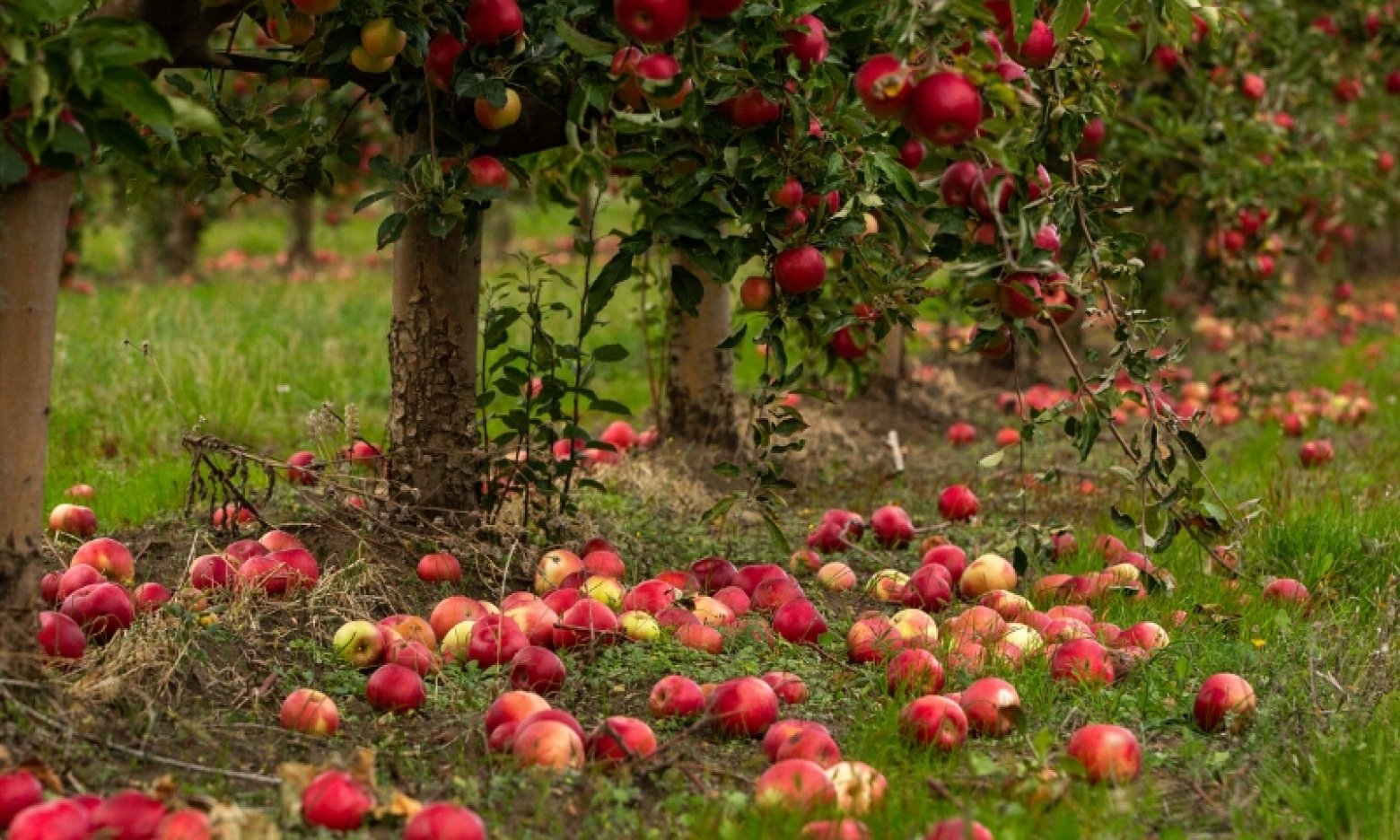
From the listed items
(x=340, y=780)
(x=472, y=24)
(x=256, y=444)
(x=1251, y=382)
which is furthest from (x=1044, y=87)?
(x=1251, y=382)

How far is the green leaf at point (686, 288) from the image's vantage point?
3.39m

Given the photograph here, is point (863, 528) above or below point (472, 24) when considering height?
below

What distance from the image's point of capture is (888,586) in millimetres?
3869

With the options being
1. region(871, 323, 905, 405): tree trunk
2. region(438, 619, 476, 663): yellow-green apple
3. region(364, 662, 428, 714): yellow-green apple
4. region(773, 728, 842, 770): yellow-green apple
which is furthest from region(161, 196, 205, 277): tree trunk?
region(773, 728, 842, 770): yellow-green apple

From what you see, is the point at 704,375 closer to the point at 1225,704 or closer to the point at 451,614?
the point at 451,614

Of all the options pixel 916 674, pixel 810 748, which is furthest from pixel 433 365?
pixel 810 748

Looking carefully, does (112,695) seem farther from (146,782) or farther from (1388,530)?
(1388,530)

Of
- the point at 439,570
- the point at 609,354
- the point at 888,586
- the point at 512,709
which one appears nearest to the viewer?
the point at 512,709

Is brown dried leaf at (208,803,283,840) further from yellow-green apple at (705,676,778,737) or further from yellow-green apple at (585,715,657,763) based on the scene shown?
yellow-green apple at (705,676,778,737)

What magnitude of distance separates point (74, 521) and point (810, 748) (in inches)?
93.2

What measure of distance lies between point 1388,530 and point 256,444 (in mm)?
3750

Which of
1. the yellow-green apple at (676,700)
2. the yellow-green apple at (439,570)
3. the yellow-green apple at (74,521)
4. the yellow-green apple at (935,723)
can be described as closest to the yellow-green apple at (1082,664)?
the yellow-green apple at (935,723)

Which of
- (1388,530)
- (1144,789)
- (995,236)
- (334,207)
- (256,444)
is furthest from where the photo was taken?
(334,207)

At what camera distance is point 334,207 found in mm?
15016
